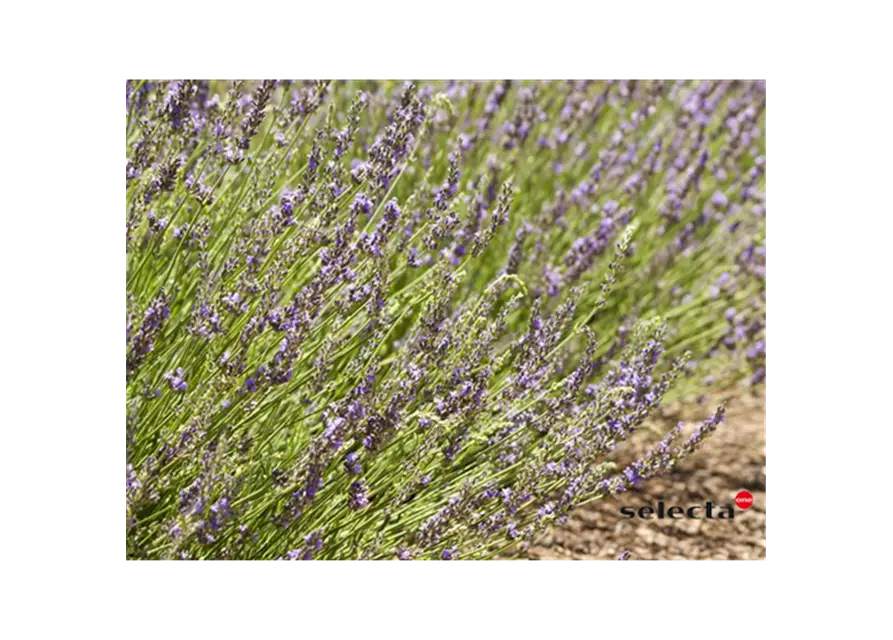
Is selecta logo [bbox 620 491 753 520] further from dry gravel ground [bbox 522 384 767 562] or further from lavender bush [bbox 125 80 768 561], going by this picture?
lavender bush [bbox 125 80 768 561]

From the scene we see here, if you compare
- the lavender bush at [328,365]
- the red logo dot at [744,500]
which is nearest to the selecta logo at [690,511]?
the red logo dot at [744,500]

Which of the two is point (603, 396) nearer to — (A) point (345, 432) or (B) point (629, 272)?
(A) point (345, 432)

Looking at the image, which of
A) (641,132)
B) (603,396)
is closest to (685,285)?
(641,132)

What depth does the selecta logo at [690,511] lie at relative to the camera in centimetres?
270

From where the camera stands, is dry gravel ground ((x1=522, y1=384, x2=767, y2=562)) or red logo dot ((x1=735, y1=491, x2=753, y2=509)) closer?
dry gravel ground ((x1=522, y1=384, x2=767, y2=562))

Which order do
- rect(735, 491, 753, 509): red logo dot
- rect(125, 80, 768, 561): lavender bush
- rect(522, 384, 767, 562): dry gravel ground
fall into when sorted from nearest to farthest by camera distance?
rect(125, 80, 768, 561): lavender bush < rect(522, 384, 767, 562): dry gravel ground < rect(735, 491, 753, 509): red logo dot

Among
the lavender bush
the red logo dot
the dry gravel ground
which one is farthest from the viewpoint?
the red logo dot

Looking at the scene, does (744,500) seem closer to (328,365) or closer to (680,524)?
(680,524)

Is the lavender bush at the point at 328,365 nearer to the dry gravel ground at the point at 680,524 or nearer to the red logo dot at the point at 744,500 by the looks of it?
the dry gravel ground at the point at 680,524

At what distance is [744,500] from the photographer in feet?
9.12

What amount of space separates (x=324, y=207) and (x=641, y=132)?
1.37 meters

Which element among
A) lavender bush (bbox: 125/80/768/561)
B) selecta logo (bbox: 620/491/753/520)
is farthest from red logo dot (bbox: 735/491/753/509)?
lavender bush (bbox: 125/80/768/561)

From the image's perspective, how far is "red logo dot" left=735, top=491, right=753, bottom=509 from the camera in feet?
9.06
